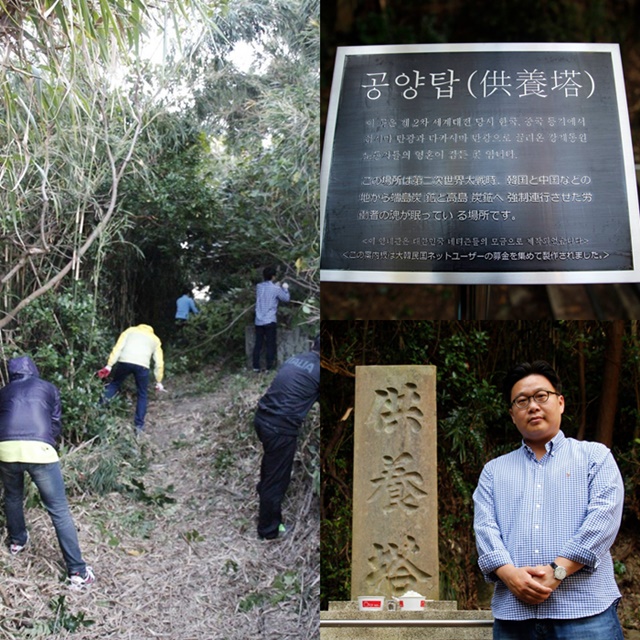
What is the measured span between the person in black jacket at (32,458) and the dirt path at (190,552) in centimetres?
4

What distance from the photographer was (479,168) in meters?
3.15

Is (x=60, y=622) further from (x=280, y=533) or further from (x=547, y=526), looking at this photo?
(x=547, y=526)

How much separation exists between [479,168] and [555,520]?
132 centimetres

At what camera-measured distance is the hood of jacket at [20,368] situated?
2830 mm

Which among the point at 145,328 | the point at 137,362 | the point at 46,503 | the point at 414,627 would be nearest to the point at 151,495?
the point at 46,503

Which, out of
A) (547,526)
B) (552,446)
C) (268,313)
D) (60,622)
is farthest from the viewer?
(268,313)

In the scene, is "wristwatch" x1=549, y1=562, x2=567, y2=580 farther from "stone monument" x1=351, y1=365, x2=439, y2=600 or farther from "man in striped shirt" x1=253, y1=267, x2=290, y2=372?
"man in striped shirt" x1=253, y1=267, x2=290, y2=372

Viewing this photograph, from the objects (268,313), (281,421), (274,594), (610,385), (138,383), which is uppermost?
(268,313)

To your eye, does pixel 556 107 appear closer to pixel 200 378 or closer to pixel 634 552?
pixel 200 378

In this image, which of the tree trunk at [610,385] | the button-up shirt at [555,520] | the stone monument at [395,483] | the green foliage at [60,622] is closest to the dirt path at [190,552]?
the green foliage at [60,622]

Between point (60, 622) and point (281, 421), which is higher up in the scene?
point (281, 421)

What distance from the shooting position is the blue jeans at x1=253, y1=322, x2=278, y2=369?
2900mm

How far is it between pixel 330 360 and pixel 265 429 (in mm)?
886

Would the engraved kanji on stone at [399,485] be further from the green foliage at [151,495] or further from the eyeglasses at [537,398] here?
the green foliage at [151,495]
